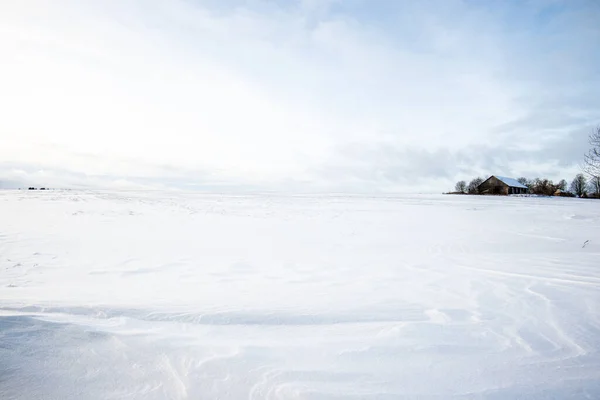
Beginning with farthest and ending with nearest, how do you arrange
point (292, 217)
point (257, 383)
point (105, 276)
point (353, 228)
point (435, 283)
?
point (292, 217) < point (353, 228) < point (105, 276) < point (435, 283) < point (257, 383)

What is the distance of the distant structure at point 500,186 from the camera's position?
51959mm

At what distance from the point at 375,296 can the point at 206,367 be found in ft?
7.46

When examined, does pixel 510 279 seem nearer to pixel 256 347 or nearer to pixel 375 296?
pixel 375 296

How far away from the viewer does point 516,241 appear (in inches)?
297

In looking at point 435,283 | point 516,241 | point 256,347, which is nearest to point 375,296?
point 435,283

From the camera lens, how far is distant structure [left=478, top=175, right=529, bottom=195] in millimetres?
51959

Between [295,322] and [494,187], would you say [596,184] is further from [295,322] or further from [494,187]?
[295,322]

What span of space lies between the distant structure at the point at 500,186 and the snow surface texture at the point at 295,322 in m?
54.1

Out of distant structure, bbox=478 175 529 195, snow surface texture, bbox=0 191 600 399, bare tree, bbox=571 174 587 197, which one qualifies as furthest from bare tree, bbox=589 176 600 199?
bare tree, bbox=571 174 587 197

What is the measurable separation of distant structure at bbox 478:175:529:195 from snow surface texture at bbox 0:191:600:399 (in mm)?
54083

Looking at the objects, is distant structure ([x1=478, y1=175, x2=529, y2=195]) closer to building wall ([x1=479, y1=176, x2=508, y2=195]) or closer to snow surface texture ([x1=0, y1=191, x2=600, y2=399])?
building wall ([x1=479, y1=176, x2=508, y2=195])

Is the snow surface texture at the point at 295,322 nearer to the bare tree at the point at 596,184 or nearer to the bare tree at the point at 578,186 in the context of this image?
the bare tree at the point at 596,184

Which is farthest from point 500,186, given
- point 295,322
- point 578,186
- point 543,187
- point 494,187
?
point 295,322

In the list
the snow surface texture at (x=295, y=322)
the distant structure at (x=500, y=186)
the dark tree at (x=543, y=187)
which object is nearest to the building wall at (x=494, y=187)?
the distant structure at (x=500, y=186)
